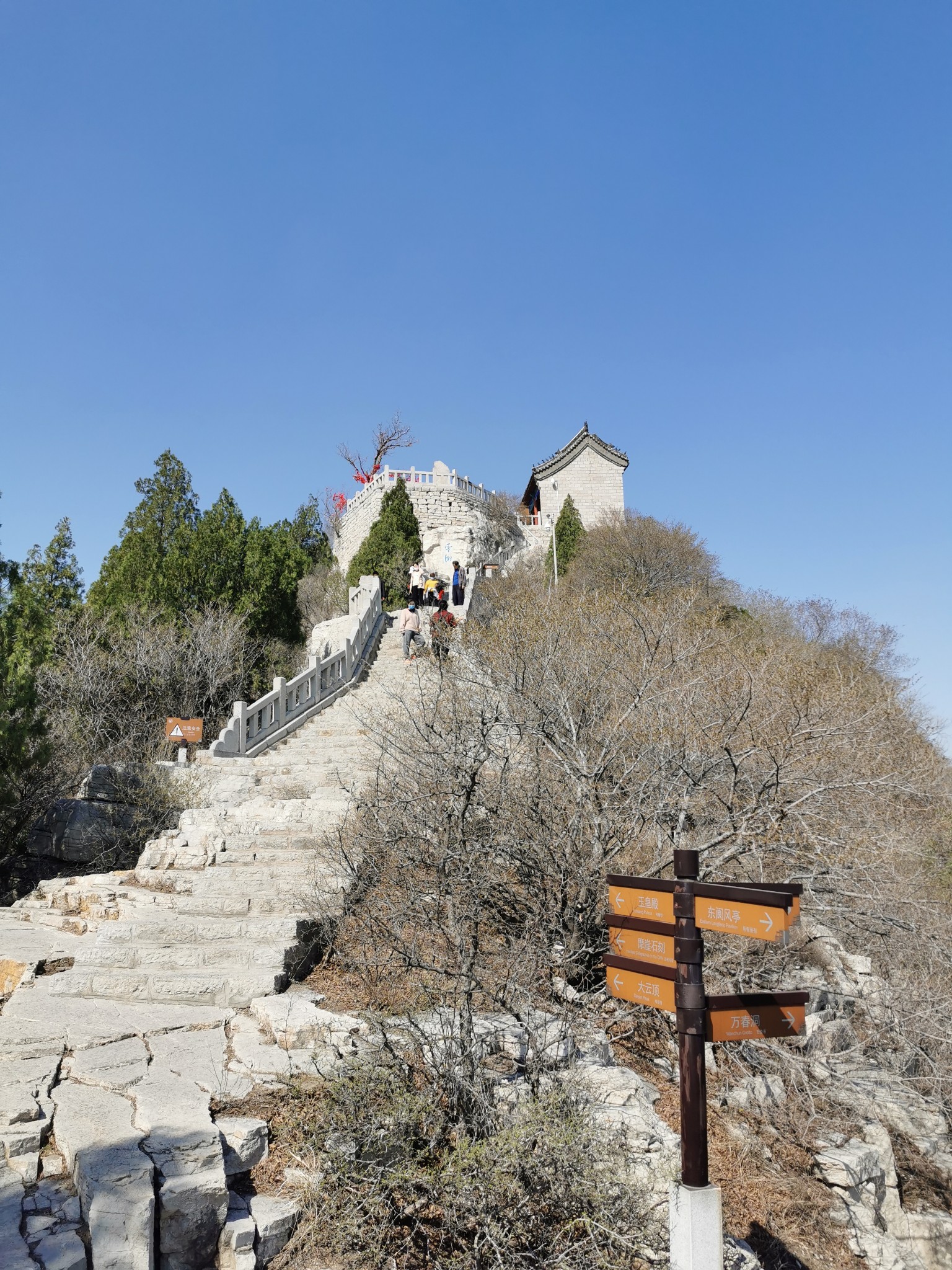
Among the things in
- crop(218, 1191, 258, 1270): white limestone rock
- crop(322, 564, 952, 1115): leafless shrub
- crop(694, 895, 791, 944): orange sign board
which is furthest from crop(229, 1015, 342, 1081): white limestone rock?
crop(694, 895, 791, 944): orange sign board

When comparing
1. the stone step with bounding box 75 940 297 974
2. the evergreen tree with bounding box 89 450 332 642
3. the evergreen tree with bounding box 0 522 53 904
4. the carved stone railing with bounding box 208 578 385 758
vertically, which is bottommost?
the stone step with bounding box 75 940 297 974

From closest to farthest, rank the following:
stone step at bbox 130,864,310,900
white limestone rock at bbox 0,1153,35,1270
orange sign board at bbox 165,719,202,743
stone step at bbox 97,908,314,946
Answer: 1. white limestone rock at bbox 0,1153,35,1270
2. stone step at bbox 97,908,314,946
3. stone step at bbox 130,864,310,900
4. orange sign board at bbox 165,719,202,743

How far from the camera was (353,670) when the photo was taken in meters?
18.2

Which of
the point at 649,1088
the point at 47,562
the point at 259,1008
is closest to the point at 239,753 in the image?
the point at 259,1008

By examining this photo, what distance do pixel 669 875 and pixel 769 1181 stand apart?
2.60 meters

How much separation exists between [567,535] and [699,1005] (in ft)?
108

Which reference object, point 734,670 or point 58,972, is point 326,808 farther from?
point 734,670

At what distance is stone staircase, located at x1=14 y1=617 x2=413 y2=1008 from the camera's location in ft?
21.1

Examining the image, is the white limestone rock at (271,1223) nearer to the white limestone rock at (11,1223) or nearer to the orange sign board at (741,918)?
the white limestone rock at (11,1223)

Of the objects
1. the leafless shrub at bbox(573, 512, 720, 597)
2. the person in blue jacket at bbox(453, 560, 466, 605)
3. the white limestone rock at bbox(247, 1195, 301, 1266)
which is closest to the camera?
the white limestone rock at bbox(247, 1195, 301, 1266)

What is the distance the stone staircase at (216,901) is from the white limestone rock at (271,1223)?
2243mm

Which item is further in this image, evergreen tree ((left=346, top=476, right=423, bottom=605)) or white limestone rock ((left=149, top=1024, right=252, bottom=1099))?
evergreen tree ((left=346, top=476, right=423, bottom=605))

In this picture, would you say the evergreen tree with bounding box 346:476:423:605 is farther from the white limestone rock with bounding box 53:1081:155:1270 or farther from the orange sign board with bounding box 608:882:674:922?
the orange sign board with bounding box 608:882:674:922

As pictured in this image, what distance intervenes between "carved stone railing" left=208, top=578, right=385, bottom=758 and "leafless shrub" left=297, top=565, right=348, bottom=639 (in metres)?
8.39
